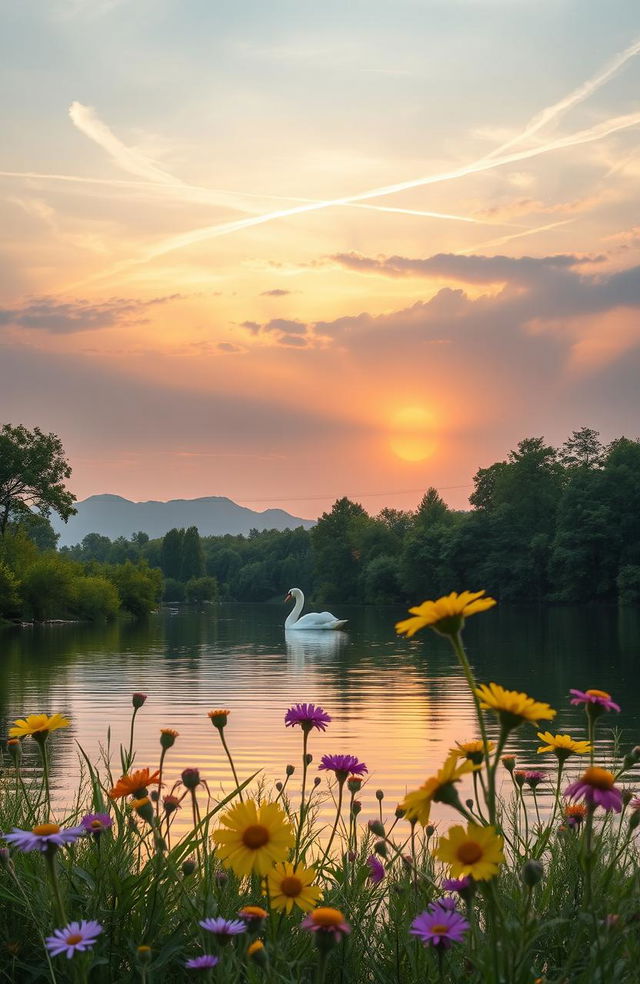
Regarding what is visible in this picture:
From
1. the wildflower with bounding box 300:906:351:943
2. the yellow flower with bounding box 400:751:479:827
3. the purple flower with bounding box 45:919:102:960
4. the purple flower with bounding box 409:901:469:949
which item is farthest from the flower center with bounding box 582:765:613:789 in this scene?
the purple flower with bounding box 45:919:102:960

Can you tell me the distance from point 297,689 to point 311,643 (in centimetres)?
1428

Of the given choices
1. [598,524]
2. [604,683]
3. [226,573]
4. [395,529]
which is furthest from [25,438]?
[226,573]

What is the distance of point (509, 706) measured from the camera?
168 centimetres

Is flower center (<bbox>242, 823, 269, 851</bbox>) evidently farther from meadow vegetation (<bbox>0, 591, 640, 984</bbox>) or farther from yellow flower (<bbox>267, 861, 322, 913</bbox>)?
yellow flower (<bbox>267, 861, 322, 913</bbox>)

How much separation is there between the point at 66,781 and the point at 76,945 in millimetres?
9132

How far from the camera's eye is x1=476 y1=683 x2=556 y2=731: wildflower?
1.67 meters

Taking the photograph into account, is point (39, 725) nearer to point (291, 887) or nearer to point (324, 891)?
point (291, 887)

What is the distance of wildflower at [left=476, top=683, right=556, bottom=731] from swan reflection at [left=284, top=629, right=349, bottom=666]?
959 inches

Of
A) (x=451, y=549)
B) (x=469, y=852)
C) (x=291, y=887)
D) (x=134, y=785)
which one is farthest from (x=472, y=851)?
(x=451, y=549)

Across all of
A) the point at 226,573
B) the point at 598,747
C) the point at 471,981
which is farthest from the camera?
the point at 226,573

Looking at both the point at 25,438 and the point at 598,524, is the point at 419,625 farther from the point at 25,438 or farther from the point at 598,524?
the point at 598,524

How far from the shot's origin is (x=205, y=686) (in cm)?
1986

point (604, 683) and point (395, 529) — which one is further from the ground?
point (395, 529)

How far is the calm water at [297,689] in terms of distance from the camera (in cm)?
1209
